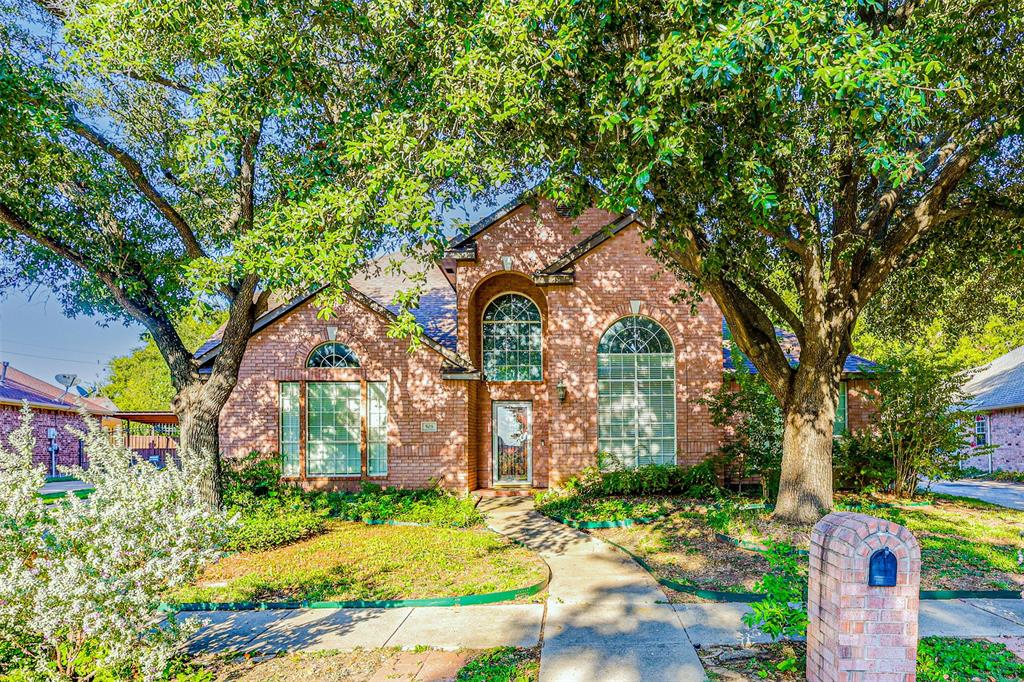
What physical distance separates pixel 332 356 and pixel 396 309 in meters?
2.22

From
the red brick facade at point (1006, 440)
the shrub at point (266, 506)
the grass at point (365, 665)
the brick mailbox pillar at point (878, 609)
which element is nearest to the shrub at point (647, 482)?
the shrub at point (266, 506)

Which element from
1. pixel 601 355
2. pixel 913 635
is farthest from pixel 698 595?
pixel 601 355

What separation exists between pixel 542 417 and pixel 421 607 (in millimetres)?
8781

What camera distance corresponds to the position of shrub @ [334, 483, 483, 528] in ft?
37.4

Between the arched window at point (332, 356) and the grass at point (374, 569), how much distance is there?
498 centimetres

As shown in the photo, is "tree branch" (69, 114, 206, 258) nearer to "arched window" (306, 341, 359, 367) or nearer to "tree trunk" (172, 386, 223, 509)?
"tree trunk" (172, 386, 223, 509)

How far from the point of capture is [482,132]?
7.62 metres

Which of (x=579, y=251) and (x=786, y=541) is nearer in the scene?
(x=786, y=541)

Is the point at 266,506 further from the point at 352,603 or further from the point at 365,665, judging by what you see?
the point at 365,665

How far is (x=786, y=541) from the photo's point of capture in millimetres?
8391

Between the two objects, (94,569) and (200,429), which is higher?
(200,429)

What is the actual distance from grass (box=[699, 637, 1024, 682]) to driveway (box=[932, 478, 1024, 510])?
11030 millimetres

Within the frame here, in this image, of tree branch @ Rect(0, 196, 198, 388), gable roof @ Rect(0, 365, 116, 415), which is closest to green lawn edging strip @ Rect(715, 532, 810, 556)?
tree branch @ Rect(0, 196, 198, 388)

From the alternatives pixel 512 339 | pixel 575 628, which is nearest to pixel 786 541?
pixel 575 628
